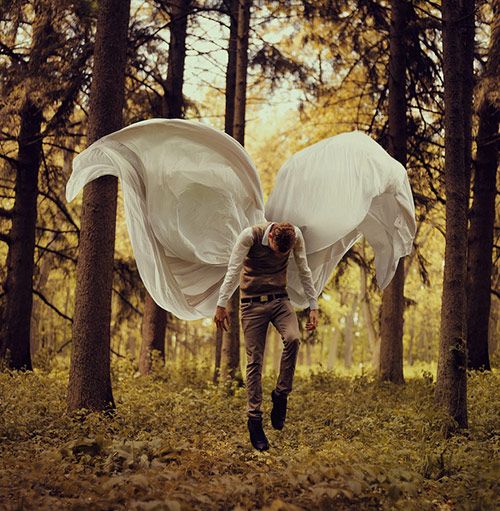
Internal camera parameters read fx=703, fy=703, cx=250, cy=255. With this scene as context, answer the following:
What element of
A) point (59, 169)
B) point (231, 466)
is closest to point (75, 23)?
point (59, 169)

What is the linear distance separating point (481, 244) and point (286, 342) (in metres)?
9.18

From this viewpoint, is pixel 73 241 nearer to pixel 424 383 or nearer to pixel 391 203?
pixel 424 383

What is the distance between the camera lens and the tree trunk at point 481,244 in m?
15.4

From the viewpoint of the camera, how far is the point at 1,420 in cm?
806

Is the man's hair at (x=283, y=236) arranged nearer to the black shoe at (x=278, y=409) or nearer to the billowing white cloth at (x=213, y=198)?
the billowing white cloth at (x=213, y=198)

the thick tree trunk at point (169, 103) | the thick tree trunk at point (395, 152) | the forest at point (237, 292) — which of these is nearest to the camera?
the forest at point (237, 292)

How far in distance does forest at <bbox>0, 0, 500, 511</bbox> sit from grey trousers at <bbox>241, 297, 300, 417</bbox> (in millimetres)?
662

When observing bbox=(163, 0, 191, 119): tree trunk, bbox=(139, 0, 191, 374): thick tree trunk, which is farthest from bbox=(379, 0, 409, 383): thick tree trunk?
bbox=(163, 0, 191, 119): tree trunk

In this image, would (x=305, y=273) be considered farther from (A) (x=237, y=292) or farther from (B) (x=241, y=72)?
(B) (x=241, y=72)

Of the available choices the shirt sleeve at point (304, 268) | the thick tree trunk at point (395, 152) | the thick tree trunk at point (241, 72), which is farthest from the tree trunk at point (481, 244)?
the shirt sleeve at point (304, 268)

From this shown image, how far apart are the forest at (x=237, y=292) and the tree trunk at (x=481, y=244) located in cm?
4

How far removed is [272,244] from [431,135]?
348 inches

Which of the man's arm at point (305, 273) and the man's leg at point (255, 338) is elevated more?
the man's arm at point (305, 273)

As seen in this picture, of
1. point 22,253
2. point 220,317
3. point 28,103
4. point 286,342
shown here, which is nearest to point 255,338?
point 286,342
